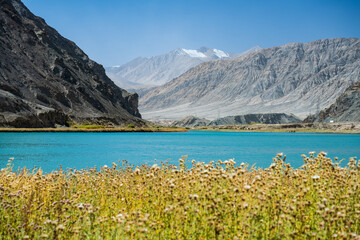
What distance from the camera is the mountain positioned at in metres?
97.6

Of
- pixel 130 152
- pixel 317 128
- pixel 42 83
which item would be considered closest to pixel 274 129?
pixel 317 128

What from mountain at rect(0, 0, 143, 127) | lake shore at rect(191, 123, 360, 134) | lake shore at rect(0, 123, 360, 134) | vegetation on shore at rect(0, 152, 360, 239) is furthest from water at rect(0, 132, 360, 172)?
lake shore at rect(191, 123, 360, 134)

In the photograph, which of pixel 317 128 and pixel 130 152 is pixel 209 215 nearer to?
pixel 130 152

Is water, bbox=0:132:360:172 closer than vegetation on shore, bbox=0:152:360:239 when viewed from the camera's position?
→ No

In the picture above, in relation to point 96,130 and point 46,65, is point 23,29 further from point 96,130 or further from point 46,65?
point 96,130

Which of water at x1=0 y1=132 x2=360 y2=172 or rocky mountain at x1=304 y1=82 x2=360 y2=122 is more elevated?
rocky mountain at x1=304 y1=82 x2=360 y2=122

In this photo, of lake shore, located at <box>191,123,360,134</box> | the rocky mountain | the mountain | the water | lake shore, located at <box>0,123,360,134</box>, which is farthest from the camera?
the rocky mountain

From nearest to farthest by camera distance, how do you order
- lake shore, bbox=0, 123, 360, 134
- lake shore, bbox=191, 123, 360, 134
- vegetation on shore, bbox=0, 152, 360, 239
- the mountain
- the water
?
vegetation on shore, bbox=0, 152, 360, 239 < the water < lake shore, bbox=0, 123, 360, 134 < the mountain < lake shore, bbox=191, 123, 360, 134

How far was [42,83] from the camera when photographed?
4651 inches

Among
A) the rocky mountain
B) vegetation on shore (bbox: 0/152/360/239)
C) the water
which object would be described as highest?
the rocky mountain

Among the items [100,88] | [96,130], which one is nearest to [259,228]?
[96,130]

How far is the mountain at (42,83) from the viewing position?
9756 centimetres

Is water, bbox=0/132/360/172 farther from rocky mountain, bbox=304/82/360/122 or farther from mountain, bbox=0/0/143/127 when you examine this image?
rocky mountain, bbox=304/82/360/122

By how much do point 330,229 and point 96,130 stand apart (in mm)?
102723
